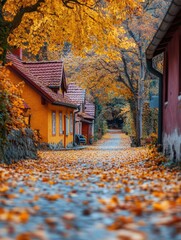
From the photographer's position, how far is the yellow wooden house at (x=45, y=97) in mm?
28487

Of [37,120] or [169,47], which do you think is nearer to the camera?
[169,47]

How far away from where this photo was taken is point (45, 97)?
2856 centimetres

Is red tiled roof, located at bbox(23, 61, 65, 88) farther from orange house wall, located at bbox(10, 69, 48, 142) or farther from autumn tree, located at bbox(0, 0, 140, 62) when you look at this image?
autumn tree, located at bbox(0, 0, 140, 62)

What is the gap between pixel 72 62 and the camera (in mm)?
37812

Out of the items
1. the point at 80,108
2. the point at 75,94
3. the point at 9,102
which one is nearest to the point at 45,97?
the point at 9,102

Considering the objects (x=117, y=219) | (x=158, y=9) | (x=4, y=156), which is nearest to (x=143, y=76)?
(x=158, y=9)

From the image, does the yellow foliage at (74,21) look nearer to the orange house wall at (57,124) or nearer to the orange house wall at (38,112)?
the orange house wall at (38,112)

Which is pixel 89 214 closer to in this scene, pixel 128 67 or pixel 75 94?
pixel 128 67

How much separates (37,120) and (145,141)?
10493 millimetres

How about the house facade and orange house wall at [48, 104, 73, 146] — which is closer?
orange house wall at [48, 104, 73, 146]

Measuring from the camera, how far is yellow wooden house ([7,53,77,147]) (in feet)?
93.5

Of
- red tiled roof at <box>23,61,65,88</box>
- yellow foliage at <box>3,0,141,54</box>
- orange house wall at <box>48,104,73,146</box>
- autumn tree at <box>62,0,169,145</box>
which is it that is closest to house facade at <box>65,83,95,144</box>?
orange house wall at <box>48,104,73,146</box>

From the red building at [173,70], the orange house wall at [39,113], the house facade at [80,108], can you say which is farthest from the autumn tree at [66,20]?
the house facade at [80,108]

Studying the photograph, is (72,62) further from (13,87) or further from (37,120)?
(13,87)
